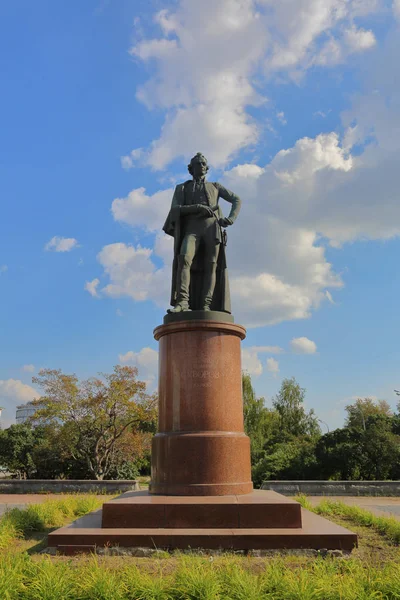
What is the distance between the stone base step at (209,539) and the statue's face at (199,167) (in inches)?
269

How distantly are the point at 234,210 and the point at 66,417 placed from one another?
14.9 metres

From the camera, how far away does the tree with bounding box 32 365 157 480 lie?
21.5m

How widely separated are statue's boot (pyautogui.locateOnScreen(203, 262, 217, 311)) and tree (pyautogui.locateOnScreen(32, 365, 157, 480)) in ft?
43.5

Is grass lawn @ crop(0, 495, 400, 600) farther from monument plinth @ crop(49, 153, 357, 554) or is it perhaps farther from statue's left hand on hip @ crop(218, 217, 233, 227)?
statue's left hand on hip @ crop(218, 217, 233, 227)

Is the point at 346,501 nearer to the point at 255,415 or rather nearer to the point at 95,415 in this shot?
the point at 95,415

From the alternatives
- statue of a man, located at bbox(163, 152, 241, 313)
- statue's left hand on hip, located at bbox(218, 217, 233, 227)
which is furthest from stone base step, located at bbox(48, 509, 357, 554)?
statue's left hand on hip, located at bbox(218, 217, 233, 227)

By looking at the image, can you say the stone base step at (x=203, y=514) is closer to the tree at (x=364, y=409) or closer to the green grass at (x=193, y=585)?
the green grass at (x=193, y=585)

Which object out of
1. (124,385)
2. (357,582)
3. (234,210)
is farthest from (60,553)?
(124,385)

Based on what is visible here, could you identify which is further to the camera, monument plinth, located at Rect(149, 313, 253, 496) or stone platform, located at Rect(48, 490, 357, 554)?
monument plinth, located at Rect(149, 313, 253, 496)

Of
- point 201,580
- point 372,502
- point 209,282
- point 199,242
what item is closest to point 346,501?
point 372,502

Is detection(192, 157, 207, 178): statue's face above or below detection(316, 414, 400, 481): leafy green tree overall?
above

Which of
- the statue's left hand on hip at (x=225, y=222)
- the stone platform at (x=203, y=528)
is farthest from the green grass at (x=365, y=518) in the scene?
the statue's left hand on hip at (x=225, y=222)

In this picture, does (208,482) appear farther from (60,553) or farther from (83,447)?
(83,447)

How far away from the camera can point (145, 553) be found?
6074mm
